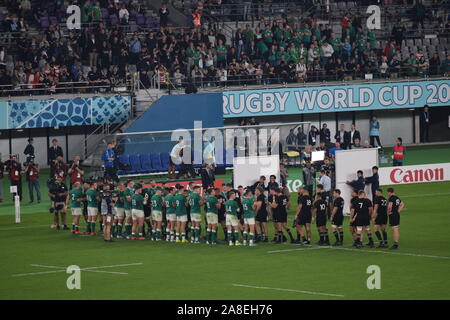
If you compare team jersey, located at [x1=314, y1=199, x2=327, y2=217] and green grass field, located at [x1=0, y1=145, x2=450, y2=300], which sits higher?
team jersey, located at [x1=314, y1=199, x2=327, y2=217]

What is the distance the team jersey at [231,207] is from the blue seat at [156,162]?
50.0ft

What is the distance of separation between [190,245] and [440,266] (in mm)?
7905

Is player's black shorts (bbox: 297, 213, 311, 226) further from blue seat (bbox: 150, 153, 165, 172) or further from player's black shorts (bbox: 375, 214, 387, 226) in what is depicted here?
blue seat (bbox: 150, 153, 165, 172)

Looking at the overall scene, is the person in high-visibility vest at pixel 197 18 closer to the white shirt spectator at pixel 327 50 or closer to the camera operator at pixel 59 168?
the white shirt spectator at pixel 327 50

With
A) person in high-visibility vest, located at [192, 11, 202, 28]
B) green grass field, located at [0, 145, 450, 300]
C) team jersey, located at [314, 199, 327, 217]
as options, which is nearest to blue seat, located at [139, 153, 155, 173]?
green grass field, located at [0, 145, 450, 300]

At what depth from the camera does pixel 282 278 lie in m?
26.1

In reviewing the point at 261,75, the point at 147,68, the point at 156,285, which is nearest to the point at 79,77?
the point at 147,68

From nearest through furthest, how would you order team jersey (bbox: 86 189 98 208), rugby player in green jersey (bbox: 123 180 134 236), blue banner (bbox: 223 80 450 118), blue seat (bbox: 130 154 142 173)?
rugby player in green jersey (bbox: 123 180 134 236) < team jersey (bbox: 86 189 98 208) < blue seat (bbox: 130 154 142 173) < blue banner (bbox: 223 80 450 118)

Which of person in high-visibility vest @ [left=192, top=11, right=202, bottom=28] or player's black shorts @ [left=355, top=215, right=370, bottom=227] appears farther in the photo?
person in high-visibility vest @ [left=192, top=11, right=202, bottom=28]

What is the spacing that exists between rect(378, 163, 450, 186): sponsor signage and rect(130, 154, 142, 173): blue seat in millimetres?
10230

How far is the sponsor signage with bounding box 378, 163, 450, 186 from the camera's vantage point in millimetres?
44356

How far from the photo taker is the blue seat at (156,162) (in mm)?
45969

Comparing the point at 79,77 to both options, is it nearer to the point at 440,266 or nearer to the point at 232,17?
the point at 232,17

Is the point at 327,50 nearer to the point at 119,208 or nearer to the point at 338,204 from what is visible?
the point at 119,208
